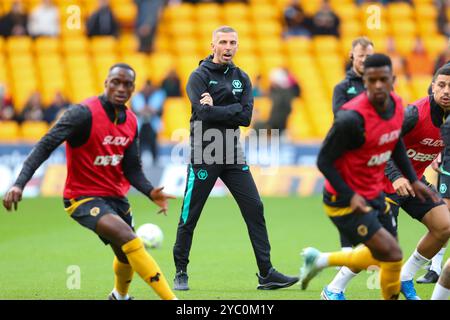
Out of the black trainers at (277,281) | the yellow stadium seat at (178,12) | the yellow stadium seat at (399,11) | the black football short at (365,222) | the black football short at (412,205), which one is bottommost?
the black trainers at (277,281)

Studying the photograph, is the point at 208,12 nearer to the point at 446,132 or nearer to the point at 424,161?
the point at 424,161

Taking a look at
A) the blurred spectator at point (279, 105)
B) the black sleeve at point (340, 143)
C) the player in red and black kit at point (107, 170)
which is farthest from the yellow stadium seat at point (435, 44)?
the black sleeve at point (340, 143)

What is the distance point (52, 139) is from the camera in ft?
27.3

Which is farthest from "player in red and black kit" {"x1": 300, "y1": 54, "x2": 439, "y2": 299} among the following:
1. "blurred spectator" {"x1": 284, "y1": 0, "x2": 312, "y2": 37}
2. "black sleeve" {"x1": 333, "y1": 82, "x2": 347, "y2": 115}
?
"blurred spectator" {"x1": 284, "y1": 0, "x2": 312, "y2": 37}

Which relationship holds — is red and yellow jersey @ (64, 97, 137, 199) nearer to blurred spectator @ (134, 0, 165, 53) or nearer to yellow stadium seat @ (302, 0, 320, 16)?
blurred spectator @ (134, 0, 165, 53)

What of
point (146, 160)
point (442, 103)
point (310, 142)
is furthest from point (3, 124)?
point (442, 103)

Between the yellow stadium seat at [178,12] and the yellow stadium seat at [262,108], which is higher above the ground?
the yellow stadium seat at [178,12]

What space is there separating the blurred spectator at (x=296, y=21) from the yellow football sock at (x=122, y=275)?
17278mm

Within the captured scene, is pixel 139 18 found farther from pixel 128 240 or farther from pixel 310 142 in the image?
pixel 128 240

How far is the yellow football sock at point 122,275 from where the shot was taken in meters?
8.84

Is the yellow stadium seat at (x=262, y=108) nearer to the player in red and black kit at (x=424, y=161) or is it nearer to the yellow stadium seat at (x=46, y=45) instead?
the yellow stadium seat at (x=46, y=45)

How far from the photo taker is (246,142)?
66.9ft

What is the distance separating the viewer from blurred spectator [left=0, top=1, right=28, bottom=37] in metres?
24.9

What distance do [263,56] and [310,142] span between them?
16.2 feet
